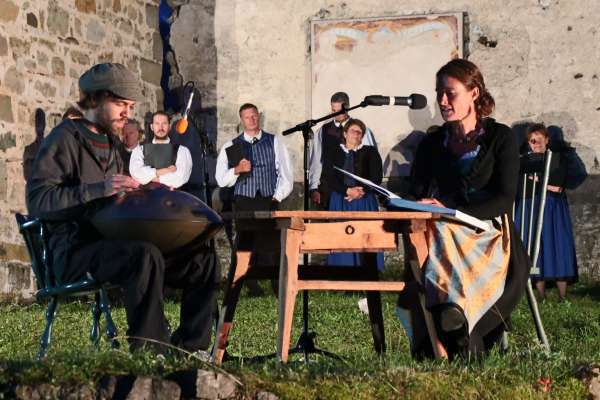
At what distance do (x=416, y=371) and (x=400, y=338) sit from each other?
2974mm

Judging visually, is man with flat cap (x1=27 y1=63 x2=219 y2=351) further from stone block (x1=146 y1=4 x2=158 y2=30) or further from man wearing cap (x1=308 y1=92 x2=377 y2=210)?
stone block (x1=146 y1=4 x2=158 y2=30)

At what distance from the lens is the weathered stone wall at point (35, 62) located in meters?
10.7

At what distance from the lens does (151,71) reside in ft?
43.7

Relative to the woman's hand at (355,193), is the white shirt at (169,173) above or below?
above

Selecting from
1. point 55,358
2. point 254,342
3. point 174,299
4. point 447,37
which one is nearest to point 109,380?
point 55,358

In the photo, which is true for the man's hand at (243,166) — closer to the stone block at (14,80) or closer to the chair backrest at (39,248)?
the stone block at (14,80)

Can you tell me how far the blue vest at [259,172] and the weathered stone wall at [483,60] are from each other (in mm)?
1119

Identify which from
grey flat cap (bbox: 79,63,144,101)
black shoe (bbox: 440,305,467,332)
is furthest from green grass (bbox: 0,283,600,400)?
grey flat cap (bbox: 79,63,144,101)

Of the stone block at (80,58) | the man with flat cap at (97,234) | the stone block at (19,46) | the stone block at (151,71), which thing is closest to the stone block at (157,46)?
the stone block at (151,71)

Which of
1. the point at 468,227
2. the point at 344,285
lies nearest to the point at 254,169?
the point at 468,227

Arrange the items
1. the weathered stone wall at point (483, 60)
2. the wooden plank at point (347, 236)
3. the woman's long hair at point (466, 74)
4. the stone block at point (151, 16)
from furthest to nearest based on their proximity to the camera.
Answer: the stone block at point (151, 16) → the weathered stone wall at point (483, 60) → the woman's long hair at point (466, 74) → the wooden plank at point (347, 236)

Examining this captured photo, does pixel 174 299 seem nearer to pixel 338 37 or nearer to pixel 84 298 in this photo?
pixel 84 298

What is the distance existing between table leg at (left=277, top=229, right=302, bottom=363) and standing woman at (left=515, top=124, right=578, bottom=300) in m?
6.31

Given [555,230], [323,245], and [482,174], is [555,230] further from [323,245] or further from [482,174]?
[323,245]
